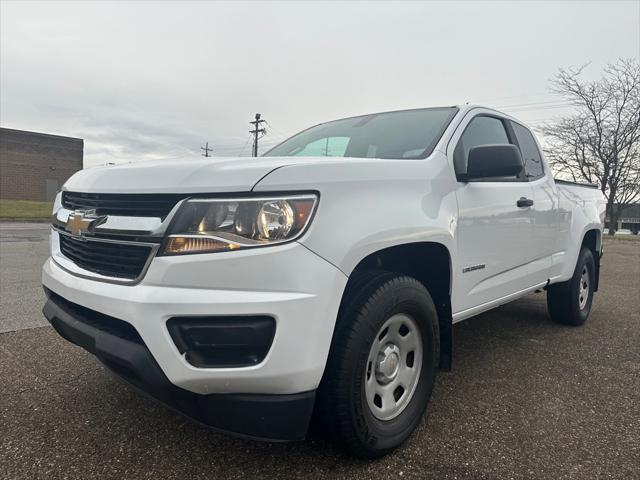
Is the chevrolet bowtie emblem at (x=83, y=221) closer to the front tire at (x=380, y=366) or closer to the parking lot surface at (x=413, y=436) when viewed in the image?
the parking lot surface at (x=413, y=436)

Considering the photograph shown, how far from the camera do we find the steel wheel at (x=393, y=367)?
2.11m

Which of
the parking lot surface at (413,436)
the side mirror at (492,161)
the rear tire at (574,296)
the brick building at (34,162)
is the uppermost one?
the brick building at (34,162)

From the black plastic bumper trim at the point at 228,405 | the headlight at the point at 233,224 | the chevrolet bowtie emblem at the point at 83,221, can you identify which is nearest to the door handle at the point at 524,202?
the headlight at the point at 233,224

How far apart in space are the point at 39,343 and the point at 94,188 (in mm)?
2108

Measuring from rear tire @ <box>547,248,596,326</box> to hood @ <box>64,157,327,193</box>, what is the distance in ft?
11.6

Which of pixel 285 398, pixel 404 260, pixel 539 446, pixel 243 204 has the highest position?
pixel 243 204

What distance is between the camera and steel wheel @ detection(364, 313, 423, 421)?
6.92ft

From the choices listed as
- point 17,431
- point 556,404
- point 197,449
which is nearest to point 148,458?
point 197,449

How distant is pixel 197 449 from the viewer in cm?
217

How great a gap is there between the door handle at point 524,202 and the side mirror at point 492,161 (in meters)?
0.61

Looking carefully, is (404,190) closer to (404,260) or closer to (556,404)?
(404,260)

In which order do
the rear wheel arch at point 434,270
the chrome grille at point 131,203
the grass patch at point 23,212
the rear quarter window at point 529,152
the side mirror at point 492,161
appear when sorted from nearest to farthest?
the chrome grille at point 131,203
the rear wheel arch at point 434,270
the side mirror at point 492,161
the rear quarter window at point 529,152
the grass patch at point 23,212

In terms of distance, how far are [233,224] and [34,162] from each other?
132ft

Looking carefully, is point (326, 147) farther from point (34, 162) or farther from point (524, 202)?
point (34, 162)
